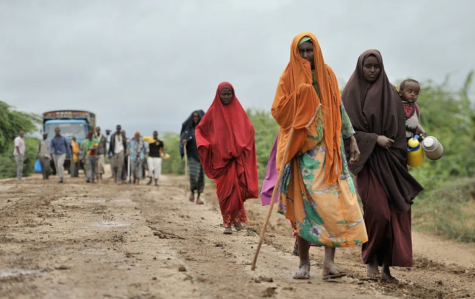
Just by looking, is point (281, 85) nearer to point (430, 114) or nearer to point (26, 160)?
point (430, 114)

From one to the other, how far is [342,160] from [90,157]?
17328mm

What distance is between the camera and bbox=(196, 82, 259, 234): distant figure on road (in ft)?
29.6

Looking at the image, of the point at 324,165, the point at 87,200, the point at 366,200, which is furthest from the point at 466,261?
the point at 87,200

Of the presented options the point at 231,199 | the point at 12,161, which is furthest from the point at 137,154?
the point at 231,199

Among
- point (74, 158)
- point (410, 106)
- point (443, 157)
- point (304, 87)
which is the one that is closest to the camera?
point (304, 87)

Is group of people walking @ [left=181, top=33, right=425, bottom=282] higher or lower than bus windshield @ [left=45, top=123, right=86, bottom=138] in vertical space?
lower

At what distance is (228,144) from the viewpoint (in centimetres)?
913

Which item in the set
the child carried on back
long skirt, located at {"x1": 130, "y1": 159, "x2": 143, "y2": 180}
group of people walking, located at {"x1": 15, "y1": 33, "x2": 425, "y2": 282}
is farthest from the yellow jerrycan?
long skirt, located at {"x1": 130, "y1": 159, "x2": 143, "y2": 180}

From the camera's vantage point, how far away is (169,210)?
11672 millimetres

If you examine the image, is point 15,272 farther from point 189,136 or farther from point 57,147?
point 57,147

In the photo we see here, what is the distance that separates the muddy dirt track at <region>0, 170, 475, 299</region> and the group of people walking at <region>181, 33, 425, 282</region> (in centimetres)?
38

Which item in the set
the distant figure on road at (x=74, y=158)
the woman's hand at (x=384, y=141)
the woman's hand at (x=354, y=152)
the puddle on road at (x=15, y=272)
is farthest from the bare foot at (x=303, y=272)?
the distant figure on road at (x=74, y=158)

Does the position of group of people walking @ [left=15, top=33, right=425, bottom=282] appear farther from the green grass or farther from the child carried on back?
the green grass

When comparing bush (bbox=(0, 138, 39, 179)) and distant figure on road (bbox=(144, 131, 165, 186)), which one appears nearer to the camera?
distant figure on road (bbox=(144, 131, 165, 186))
